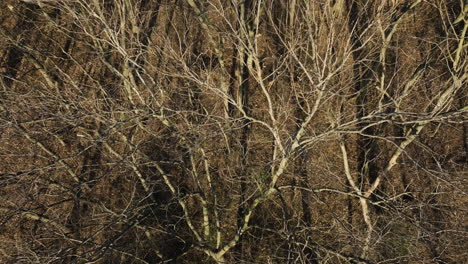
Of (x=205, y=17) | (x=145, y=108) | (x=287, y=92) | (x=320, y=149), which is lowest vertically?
(x=320, y=149)

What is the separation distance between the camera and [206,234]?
570cm

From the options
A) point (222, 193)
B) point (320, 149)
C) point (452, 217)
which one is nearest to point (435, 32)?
point (320, 149)

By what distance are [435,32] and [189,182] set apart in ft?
23.5

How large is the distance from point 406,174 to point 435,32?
3.94m

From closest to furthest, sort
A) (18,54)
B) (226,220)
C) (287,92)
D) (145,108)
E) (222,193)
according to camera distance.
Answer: (145,108), (226,220), (222,193), (287,92), (18,54)

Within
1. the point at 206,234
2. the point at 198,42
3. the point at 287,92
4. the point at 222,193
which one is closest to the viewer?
the point at 206,234

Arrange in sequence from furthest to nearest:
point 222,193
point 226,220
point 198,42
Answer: point 198,42, point 222,193, point 226,220

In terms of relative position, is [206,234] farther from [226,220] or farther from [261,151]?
[261,151]

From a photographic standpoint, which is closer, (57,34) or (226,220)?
(226,220)

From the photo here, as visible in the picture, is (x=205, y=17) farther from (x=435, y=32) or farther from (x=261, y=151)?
(x=435, y=32)

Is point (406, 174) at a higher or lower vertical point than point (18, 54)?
lower

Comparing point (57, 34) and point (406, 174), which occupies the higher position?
point (57, 34)

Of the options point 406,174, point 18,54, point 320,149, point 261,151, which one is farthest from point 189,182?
point 18,54

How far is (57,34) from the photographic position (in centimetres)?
1017
